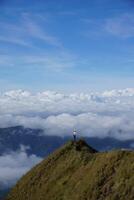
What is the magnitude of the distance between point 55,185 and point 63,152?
5844 mm

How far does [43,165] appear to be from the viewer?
52656 mm

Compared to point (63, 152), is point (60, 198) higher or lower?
lower

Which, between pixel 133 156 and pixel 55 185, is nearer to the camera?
pixel 133 156

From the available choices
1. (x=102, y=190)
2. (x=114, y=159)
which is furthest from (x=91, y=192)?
(x=114, y=159)

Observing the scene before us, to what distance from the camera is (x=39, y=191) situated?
1933 inches

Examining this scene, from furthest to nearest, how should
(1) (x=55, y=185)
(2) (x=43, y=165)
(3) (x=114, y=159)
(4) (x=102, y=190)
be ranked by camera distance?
(2) (x=43, y=165) → (1) (x=55, y=185) → (3) (x=114, y=159) → (4) (x=102, y=190)

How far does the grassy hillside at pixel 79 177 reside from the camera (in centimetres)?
4128

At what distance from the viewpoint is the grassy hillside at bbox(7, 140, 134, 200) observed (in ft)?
135

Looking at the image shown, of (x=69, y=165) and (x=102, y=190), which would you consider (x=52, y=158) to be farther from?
(x=102, y=190)

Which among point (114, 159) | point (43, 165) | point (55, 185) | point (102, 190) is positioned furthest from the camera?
point (43, 165)

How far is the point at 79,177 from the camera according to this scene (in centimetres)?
4619

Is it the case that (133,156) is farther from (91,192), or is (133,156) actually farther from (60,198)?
(60,198)

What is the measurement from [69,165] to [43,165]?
13.6ft

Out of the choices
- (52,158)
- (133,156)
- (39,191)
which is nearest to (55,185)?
(39,191)
